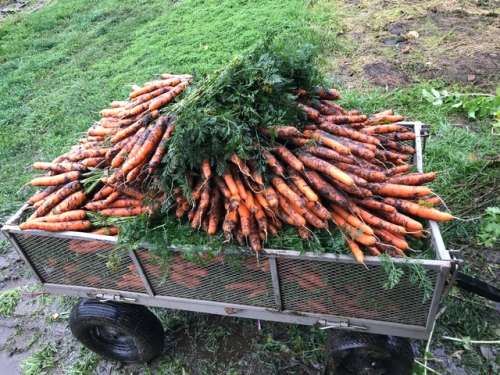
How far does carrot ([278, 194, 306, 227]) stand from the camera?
2730 mm

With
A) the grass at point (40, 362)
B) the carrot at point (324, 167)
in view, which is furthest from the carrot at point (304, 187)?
the grass at point (40, 362)

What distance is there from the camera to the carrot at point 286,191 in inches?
109

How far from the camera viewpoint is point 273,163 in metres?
2.86

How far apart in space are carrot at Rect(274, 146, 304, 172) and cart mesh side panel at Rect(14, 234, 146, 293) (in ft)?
4.26

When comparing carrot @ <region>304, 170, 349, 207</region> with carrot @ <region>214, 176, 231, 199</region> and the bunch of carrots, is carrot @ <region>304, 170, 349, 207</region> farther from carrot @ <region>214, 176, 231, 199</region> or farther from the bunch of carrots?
the bunch of carrots

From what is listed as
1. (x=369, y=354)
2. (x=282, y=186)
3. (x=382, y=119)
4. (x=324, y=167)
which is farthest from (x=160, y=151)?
(x=369, y=354)

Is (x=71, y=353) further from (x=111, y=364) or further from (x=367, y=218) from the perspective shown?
(x=367, y=218)

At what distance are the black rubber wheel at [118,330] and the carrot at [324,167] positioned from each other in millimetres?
1796

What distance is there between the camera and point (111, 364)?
3859 millimetres

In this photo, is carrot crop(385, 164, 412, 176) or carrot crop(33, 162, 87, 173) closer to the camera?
carrot crop(385, 164, 412, 176)

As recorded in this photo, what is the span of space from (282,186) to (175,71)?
536cm

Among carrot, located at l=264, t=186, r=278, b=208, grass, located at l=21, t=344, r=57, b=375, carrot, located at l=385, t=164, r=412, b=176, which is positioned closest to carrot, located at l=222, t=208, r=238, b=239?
carrot, located at l=264, t=186, r=278, b=208

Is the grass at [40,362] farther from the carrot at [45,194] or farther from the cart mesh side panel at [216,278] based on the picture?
the cart mesh side panel at [216,278]

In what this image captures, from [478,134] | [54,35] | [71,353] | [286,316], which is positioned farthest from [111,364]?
[54,35]
